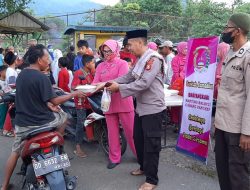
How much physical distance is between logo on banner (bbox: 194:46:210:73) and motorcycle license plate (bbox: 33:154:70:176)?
2274 millimetres

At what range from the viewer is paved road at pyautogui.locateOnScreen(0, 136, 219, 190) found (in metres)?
4.32

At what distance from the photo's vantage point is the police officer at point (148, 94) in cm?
400

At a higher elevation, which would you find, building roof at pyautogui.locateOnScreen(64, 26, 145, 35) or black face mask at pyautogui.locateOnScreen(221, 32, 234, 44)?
building roof at pyautogui.locateOnScreen(64, 26, 145, 35)

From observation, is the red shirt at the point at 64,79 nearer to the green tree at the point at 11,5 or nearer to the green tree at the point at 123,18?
the green tree at the point at 11,5

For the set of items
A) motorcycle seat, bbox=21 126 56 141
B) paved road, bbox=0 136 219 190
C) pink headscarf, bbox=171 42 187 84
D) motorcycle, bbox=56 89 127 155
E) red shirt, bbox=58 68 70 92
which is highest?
pink headscarf, bbox=171 42 187 84

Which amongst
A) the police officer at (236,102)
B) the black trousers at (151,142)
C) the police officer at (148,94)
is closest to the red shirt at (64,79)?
the police officer at (148,94)

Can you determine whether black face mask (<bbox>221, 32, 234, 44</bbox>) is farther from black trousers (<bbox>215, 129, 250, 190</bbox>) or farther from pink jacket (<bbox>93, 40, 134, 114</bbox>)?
pink jacket (<bbox>93, 40, 134, 114</bbox>)

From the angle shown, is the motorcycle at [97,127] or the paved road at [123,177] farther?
the motorcycle at [97,127]

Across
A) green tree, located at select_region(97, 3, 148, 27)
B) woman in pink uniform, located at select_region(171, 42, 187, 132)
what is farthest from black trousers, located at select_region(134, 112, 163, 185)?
green tree, located at select_region(97, 3, 148, 27)

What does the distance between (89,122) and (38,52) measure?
6.41ft

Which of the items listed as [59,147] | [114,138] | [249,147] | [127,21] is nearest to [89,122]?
[114,138]

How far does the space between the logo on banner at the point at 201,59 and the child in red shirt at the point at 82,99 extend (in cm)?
171

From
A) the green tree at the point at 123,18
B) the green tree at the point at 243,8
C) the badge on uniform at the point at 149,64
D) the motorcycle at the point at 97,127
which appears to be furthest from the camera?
the green tree at the point at 243,8

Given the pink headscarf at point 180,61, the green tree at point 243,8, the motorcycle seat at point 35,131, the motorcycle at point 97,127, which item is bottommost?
the motorcycle at point 97,127
